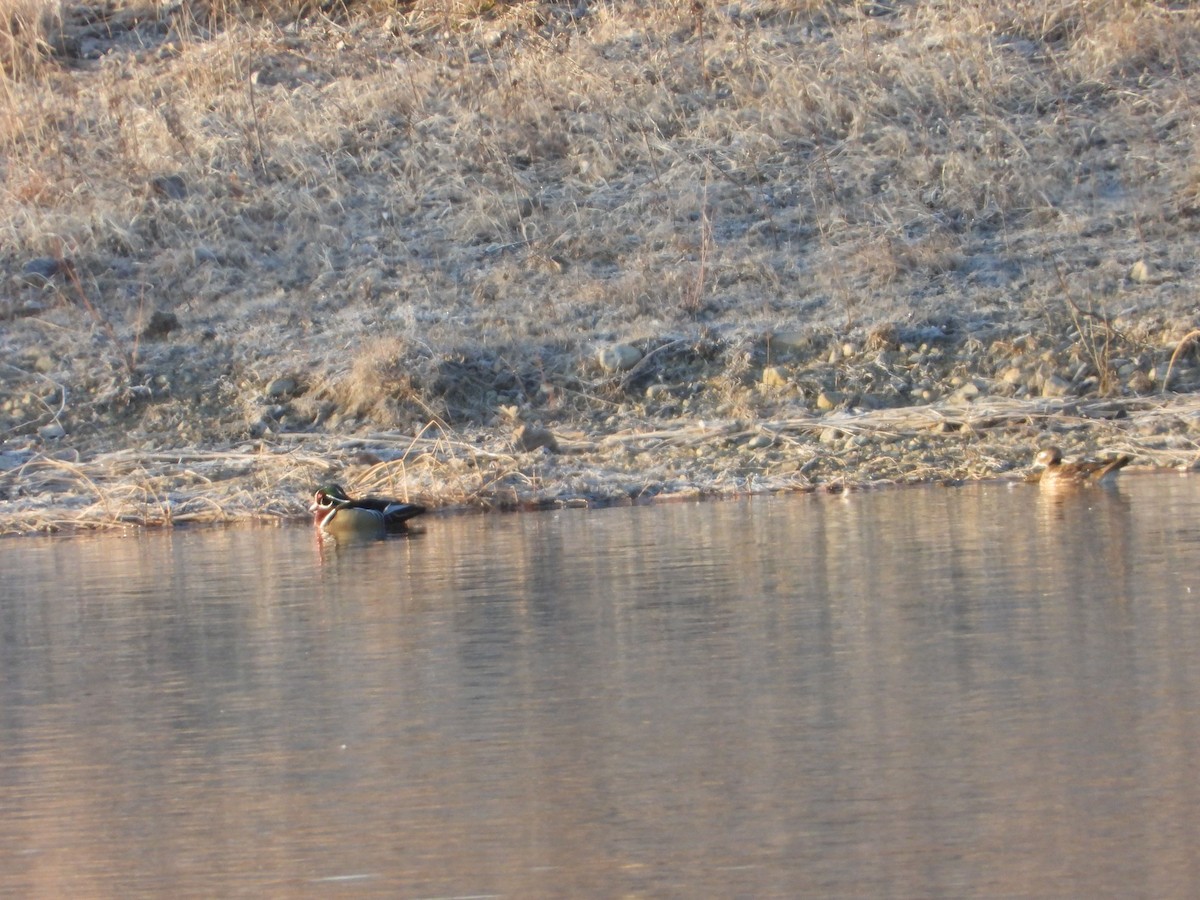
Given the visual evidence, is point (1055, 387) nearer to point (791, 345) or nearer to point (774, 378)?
point (774, 378)

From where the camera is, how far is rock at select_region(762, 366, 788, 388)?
15.3 m

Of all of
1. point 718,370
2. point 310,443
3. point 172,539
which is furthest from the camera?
point 718,370

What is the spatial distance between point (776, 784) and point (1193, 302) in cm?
1265

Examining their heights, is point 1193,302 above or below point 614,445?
above

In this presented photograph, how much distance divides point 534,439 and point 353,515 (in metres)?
2.62

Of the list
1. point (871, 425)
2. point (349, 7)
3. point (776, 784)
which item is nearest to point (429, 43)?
point (349, 7)

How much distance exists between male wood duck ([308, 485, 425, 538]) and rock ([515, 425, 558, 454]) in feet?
6.69

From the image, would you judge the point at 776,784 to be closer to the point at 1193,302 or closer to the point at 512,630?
the point at 512,630

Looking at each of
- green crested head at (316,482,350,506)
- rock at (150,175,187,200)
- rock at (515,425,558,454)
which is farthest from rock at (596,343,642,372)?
rock at (150,175,187,200)

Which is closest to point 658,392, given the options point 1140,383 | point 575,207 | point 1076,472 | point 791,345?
point 791,345

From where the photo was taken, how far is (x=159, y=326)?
57.4ft

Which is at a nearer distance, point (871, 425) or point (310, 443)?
point (871, 425)

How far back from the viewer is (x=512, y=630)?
22.8ft

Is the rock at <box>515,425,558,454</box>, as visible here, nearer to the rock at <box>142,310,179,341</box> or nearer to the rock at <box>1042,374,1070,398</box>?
the rock at <box>1042,374,1070,398</box>
